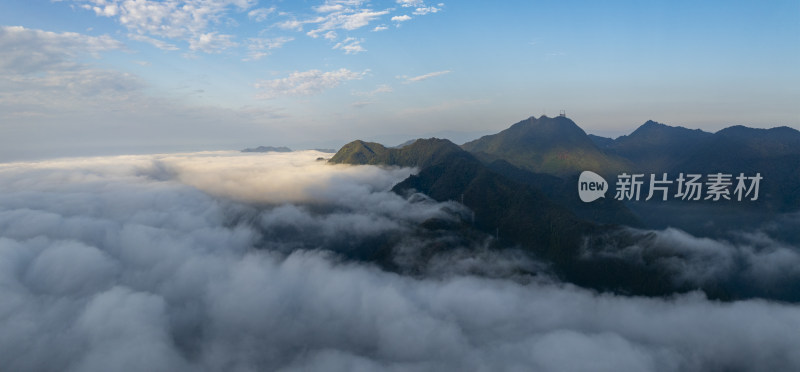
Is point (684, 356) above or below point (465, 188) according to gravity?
below

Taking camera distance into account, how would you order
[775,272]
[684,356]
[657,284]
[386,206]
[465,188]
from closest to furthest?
1. [684,356]
2. [657,284]
3. [775,272]
4. [465,188]
5. [386,206]

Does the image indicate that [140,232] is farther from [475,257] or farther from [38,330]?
[475,257]

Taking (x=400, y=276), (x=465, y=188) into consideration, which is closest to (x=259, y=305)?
(x=400, y=276)

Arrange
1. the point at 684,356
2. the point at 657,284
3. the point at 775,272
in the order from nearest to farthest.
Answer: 1. the point at 684,356
2. the point at 657,284
3. the point at 775,272

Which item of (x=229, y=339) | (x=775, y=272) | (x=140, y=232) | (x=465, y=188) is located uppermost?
(x=465, y=188)

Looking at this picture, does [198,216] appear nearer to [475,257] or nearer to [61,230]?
[61,230]

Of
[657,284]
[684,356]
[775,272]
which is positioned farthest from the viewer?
[775,272]

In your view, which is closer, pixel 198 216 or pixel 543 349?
pixel 543 349

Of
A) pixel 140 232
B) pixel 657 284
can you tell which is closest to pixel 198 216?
pixel 140 232

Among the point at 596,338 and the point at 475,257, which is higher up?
the point at 475,257
